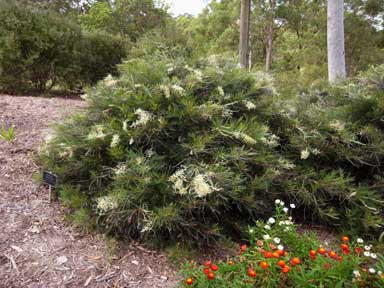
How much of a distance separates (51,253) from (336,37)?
4461 mm

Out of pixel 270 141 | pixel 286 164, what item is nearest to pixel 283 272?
pixel 286 164

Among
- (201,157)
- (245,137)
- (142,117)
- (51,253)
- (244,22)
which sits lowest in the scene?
(51,253)

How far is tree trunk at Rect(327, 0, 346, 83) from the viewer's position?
4.35 m

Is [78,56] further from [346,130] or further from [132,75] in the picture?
[346,130]

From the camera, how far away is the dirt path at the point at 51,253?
1621 mm

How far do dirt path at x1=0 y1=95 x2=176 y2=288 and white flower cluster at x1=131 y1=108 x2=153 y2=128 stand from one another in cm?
74

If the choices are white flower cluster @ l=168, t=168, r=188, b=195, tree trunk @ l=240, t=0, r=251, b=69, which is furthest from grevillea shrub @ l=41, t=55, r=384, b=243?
tree trunk @ l=240, t=0, r=251, b=69

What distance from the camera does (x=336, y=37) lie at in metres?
4.42

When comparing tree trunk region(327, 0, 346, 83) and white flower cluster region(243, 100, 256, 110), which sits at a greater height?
tree trunk region(327, 0, 346, 83)

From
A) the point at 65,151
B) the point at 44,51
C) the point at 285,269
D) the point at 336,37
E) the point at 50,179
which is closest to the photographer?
the point at 285,269

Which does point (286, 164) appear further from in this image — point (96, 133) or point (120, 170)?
point (96, 133)

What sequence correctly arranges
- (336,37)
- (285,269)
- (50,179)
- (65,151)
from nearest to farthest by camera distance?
(285,269) → (65,151) → (50,179) → (336,37)

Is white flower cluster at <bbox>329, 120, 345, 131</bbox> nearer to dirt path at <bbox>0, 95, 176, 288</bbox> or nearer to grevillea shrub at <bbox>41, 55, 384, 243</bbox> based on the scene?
grevillea shrub at <bbox>41, 55, 384, 243</bbox>

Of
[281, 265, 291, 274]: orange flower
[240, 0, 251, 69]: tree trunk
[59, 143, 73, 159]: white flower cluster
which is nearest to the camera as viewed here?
[281, 265, 291, 274]: orange flower
